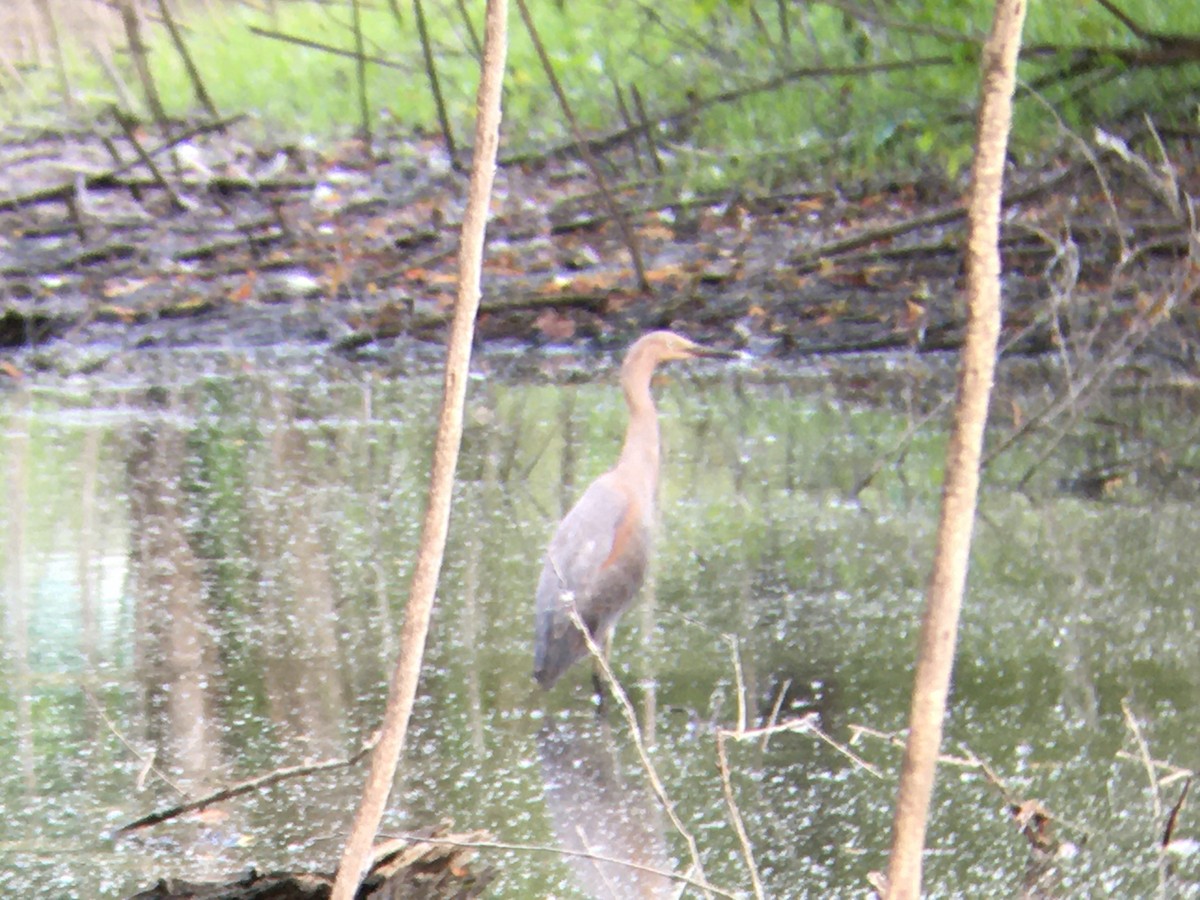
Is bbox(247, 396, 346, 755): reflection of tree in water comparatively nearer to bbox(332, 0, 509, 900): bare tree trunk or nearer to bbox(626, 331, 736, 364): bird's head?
bbox(626, 331, 736, 364): bird's head

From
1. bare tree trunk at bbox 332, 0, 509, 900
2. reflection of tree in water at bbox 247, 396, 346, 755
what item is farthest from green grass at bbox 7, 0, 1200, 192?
bare tree trunk at bbox 332, 0, 509, 900

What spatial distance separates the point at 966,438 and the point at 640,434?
3.36 m

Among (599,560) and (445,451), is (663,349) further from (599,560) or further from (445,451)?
(445,451)

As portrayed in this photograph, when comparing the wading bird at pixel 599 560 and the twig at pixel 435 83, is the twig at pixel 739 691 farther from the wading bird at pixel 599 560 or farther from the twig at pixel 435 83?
the twig at pixel 435 83

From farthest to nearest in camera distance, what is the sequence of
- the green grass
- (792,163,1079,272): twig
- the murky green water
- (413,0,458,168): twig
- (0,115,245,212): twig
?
(0,115,245,212): twig
(413,0,458,168): twig
the green grass
(792,163,1079,272): twig
the murky green water

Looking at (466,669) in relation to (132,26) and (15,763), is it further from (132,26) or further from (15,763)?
(132,26)

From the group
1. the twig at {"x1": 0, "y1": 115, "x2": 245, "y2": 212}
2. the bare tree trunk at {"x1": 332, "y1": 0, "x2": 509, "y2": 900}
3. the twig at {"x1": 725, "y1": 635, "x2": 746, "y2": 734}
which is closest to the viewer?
the bare tree trunk at {"x1": 332, "y1": 0, "x2": 509, "y2": 900}

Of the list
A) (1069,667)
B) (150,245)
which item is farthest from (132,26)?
(1069,667)

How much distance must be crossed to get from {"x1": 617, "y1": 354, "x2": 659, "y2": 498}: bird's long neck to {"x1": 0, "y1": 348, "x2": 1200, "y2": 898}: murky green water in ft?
1.18

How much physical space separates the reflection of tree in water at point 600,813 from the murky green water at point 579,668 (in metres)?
0.01

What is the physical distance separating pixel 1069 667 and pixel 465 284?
2826 millimetres

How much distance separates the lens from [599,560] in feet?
16.0

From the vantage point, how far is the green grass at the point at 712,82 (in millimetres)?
8578

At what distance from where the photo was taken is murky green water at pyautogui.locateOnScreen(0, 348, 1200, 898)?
3.63 m
